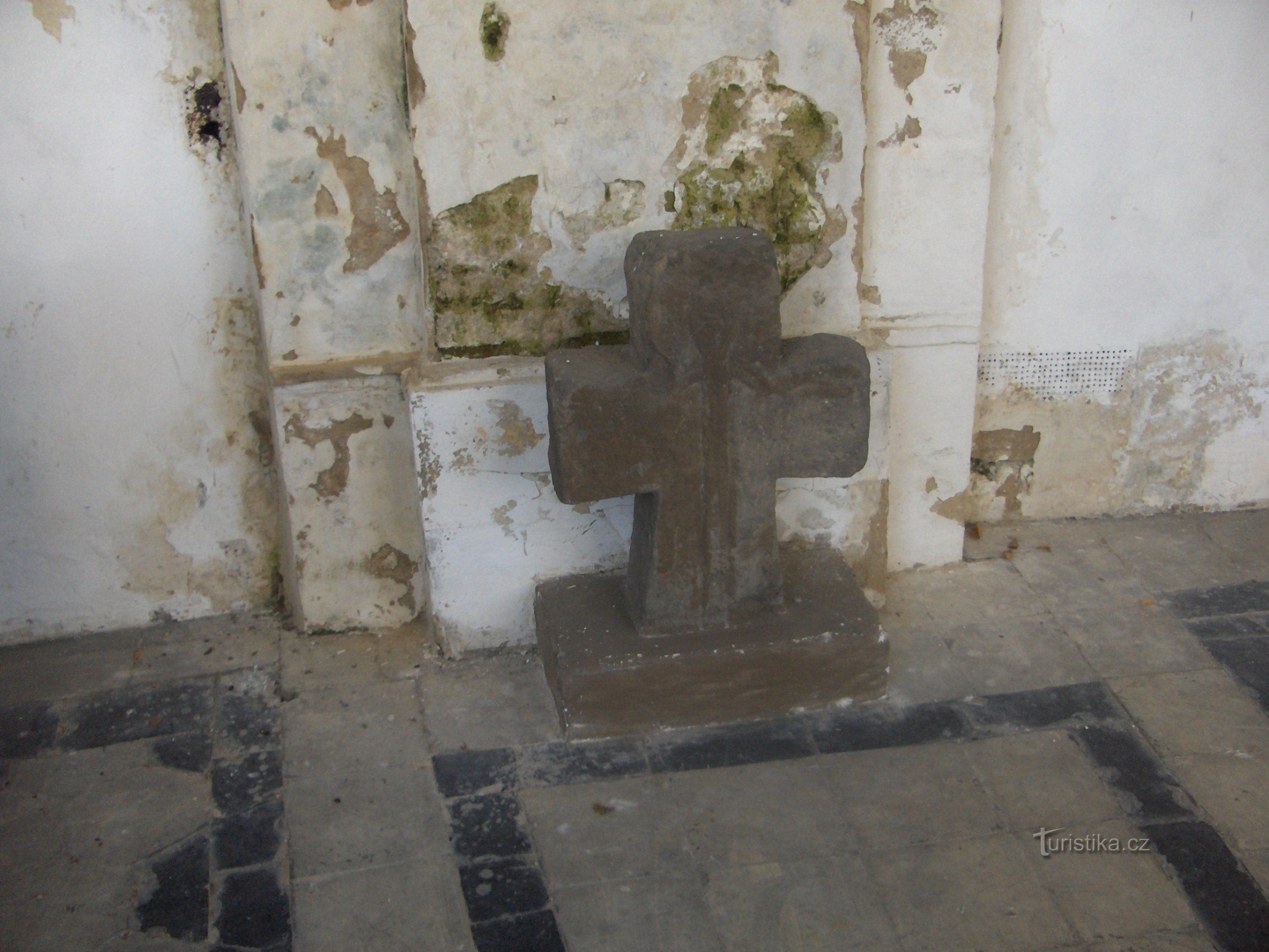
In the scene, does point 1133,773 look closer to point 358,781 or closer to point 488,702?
point 488,702

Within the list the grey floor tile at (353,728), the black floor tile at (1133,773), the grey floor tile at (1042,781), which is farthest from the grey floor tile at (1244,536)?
the grey floor tile at (353,728)

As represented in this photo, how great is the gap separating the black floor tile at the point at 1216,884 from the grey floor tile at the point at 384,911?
1.61 meters

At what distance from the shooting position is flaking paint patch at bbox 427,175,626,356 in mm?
3008

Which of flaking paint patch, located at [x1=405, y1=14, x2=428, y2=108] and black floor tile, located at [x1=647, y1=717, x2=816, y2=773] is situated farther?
black floor tile, located at [x1=647, y1=717, x2=816, y2=773]

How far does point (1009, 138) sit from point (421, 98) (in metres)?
1.84

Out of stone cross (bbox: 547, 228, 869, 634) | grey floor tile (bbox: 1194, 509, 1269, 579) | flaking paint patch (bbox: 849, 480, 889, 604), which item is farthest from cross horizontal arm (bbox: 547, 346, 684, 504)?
grey floor tile (bbox: 1194, 509, 1269, 579)

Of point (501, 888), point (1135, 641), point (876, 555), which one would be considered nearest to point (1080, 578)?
point (1135, 641)

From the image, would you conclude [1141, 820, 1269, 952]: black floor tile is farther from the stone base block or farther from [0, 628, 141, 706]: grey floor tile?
[0, 628, 141, 706]: grey floor tile

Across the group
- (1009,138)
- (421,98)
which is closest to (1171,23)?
(1009,138)

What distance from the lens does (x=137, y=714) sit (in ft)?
10.6

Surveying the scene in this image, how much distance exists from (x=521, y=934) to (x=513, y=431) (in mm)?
1317

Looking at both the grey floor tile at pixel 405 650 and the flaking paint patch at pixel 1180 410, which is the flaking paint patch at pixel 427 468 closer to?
the grey floor tile at pixel 405 650

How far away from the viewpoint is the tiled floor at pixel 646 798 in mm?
2549

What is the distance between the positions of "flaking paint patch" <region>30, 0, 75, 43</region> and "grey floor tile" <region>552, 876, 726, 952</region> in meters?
2.49
